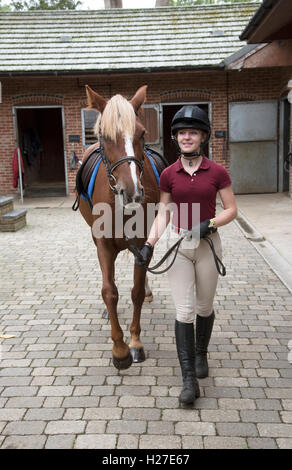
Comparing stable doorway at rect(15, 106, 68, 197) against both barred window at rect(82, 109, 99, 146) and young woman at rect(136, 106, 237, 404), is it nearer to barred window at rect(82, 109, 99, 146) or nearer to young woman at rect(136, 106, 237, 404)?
barred window at rect(82, 109, 99, 146)

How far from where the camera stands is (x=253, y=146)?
13.4 metres

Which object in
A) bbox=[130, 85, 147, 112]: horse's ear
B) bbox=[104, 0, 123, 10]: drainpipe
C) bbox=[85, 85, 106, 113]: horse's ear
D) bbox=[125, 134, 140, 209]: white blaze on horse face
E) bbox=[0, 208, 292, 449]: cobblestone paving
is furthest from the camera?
bbox=[104, 0, 123, 10]: drainpipe

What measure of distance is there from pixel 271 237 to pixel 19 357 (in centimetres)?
542

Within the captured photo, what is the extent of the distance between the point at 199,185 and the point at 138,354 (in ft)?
5.04

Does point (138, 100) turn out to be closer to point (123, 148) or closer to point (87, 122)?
point (123, 148)

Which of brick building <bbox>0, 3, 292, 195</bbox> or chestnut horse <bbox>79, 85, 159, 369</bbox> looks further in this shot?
brick building <bbox>0, 3, 292, 195</bbox>

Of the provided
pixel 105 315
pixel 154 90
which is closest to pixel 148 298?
pixel 105 315

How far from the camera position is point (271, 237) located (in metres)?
8.04

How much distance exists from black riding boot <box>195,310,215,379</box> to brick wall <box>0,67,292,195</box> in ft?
35.2

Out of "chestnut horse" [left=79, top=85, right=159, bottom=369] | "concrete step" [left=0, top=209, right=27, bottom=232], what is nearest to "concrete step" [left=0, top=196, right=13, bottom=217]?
"concrete step" [left=0, top=209, right=27, bottom=232]

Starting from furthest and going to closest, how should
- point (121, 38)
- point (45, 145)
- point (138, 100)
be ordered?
point (45, 145) < point (121, 38) < point (138, 100)

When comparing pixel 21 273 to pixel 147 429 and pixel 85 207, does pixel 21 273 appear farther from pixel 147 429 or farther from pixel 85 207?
pixel 147 429

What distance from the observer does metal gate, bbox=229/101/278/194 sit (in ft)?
43.1

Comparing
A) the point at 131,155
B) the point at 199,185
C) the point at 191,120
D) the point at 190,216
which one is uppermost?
the point at 191,120
